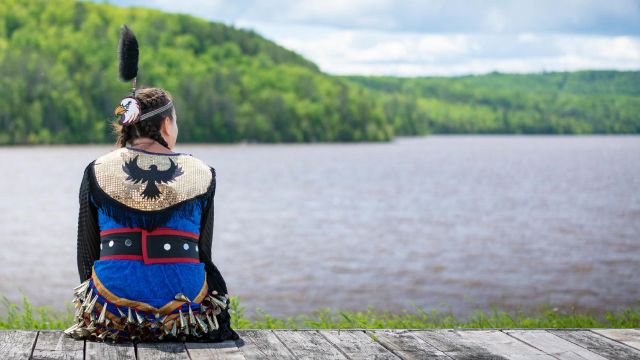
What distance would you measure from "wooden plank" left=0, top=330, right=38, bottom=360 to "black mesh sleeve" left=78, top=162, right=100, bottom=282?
1.28 ft

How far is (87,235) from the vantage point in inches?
138

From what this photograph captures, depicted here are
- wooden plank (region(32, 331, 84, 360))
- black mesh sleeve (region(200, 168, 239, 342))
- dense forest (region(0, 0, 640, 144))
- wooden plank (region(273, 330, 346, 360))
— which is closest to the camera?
wooden plank (region(32, 331, 84, 360))

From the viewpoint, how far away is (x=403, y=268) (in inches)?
508

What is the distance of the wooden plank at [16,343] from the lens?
3.17 m

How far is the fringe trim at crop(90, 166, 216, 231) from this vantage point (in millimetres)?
3314

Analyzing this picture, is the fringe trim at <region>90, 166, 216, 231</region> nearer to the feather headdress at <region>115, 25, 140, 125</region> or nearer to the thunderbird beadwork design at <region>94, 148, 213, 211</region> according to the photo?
the thunderbird beadwork design at <region>94, 148, 213, 211</region>

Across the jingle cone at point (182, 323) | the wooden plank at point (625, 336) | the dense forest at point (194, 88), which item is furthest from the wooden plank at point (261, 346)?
the dense forest at point (194, 88)

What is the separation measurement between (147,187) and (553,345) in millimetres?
2192

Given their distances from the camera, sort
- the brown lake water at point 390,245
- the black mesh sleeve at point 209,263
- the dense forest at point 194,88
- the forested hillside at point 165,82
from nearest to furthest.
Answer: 1. the black mesh sleeve at point 209,263
2. the brown lake water at point 390,245
3. the dense forest at point 194,88
4. the forested hillside at point 165,82

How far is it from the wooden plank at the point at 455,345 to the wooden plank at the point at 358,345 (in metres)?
0.29

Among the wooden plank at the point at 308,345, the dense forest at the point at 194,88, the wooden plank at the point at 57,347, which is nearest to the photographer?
the wooden plank at the point at 57,347

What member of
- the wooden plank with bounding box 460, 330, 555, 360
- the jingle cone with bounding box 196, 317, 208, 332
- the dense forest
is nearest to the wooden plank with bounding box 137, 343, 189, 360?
the jingle cone with bounding box 196, 317, 208, 332

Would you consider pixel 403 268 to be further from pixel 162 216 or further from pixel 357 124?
pixel 357 124

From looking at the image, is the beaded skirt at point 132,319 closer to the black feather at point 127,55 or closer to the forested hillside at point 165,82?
the black feather at point 127,55
